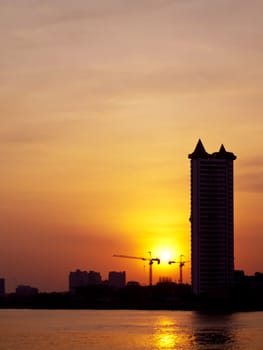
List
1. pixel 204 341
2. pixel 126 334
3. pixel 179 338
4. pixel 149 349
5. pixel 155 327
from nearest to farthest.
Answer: pixel 149 349
pixel 204 341
pixel 179 338
pixel 126 334
pixel 155 327

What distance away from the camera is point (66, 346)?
101 m

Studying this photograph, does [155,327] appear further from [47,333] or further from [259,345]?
[259,345]

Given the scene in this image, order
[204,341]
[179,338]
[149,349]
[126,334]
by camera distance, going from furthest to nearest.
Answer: [126,334], [179,338], [204,341], [149,349]

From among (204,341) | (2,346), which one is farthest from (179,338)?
(2,346)

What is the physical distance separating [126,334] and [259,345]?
28404mm

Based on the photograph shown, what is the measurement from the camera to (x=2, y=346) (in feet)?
328

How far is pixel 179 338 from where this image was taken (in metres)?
113

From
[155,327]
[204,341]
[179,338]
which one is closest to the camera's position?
[204,341]

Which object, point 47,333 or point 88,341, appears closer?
point 88,341

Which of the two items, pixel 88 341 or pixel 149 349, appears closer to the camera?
pixel 149 349

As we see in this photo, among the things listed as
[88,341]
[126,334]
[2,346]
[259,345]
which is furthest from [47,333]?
[259,345]

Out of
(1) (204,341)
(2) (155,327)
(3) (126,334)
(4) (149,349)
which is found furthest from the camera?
(2) (155,327)

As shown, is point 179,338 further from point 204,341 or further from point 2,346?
point 2,346

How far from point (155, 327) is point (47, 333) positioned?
22.8m
